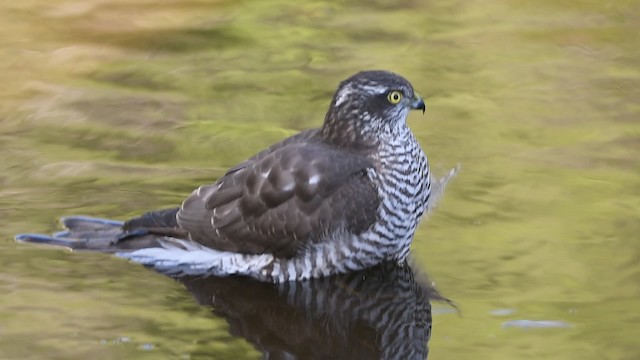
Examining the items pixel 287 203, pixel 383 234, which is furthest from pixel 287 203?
pixel 383 234

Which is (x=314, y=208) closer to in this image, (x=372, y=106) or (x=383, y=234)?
(x=383, y=234)

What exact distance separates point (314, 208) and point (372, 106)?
0.68 meters

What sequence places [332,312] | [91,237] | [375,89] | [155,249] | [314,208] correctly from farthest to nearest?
[91,237] → [155,249] → [375,89] → [314,208] → [332,312]

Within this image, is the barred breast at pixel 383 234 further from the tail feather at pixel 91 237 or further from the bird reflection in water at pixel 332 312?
the tail feather at pixel 91 237

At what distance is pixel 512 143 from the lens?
31.4 feet

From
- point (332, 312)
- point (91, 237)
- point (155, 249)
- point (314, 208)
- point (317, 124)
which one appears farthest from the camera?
point (317, 124)

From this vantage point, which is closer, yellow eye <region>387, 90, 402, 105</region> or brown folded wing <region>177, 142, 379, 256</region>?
brown folded wing <region>177, 142, 379, 256</region>

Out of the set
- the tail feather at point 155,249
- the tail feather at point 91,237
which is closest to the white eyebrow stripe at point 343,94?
the tail feather at point 155,249

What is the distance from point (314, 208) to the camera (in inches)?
299

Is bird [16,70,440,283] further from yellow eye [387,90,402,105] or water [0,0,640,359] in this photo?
water [0,0,640,359]

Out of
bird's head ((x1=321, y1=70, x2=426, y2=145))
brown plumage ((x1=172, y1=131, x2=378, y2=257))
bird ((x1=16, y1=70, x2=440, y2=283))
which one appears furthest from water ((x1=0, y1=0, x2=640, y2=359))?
bird's head ((x1=321, y1=70, x2=426, y2=145))

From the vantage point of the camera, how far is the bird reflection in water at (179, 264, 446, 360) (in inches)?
274

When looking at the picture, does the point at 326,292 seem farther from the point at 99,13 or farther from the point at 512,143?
the point at 99,13

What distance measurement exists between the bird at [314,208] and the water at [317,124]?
0.23 m
